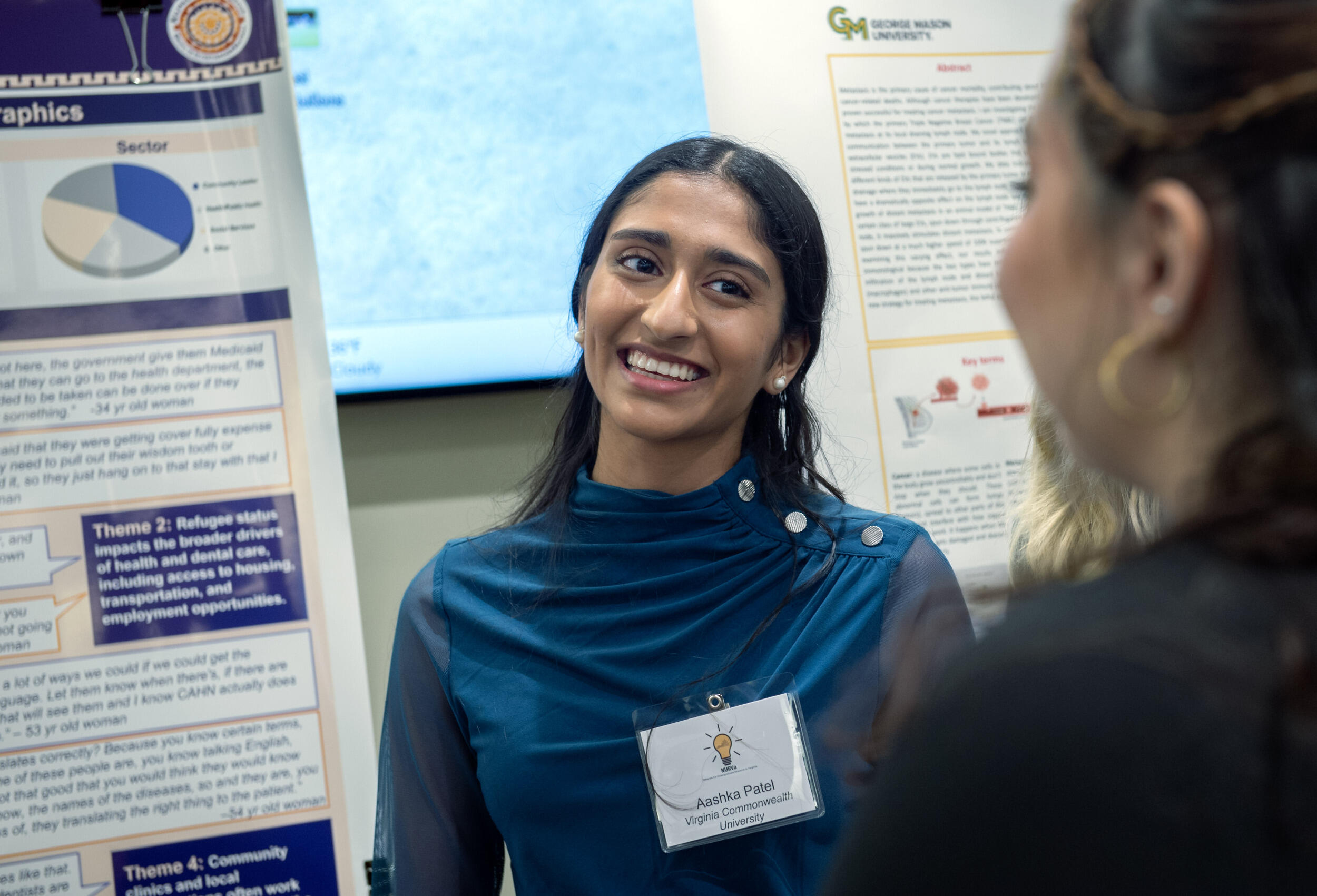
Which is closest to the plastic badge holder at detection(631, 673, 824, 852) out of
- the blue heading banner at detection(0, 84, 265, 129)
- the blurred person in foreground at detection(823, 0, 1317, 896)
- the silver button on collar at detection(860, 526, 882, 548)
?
the silver button on collar at detection(860, 526, 882, 548)

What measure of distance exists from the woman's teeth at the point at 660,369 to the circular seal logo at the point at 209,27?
1.09 metres

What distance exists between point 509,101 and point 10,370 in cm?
120

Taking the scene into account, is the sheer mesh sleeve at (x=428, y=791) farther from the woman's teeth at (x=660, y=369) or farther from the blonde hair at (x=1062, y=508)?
Answer: the blonde hair at (x=1062, y=508)

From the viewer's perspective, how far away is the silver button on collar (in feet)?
5.35

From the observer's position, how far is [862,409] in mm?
2621

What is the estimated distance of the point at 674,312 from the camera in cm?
160

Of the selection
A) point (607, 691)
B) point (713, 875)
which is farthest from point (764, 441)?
point (713, 875)

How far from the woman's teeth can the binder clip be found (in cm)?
118

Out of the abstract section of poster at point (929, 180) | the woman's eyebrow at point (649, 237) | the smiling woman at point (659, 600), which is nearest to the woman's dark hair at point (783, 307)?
the smiling woman at point (659, 600)

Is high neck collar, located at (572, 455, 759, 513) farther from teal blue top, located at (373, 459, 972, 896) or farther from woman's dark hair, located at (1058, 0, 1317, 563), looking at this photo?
woman's dark hair, located at (1058, 0, 1317, 563)

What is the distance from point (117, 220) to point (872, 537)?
153 centimetres

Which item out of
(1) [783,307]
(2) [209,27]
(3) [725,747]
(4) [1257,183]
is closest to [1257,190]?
(4) [1257,183]

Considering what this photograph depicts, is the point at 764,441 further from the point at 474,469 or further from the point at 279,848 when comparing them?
the point at 279,848

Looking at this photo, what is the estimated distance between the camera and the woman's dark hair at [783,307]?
1.71m
